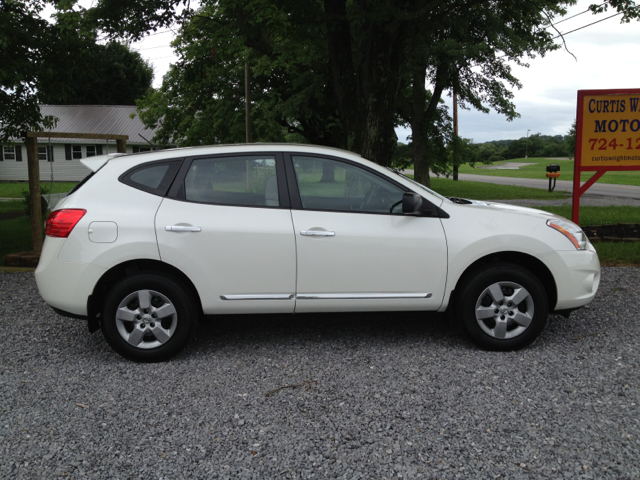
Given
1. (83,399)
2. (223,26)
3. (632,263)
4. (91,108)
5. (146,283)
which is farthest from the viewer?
(91,108)

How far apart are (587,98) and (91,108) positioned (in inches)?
1680

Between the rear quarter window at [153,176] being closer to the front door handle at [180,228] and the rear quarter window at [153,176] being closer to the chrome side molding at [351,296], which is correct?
the front door handle at [180,228]

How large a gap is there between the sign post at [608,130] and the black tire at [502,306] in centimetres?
450

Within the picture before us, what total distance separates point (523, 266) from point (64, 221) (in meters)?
3.84

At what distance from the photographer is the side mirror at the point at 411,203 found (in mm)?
4449

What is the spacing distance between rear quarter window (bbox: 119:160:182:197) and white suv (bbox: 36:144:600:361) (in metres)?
0.01

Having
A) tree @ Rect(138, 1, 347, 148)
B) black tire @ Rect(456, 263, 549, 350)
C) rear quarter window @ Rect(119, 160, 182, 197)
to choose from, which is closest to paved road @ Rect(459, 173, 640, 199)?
tree @ Rect(138, 1, 347, 148)

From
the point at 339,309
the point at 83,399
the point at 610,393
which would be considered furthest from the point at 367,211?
the point at 83,399

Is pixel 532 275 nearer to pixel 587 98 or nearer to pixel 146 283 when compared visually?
pixel 146 283

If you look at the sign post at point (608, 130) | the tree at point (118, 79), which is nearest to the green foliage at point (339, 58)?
the sign post at point (608, 130)

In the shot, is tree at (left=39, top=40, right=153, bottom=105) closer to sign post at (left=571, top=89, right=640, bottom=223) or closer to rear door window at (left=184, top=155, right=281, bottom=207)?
sign post at (left=571, top=89, right=640, bottom=223)

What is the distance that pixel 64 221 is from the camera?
446 centimetres

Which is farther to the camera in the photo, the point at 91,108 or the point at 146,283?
the point at 91,108

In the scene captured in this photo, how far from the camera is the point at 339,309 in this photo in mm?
4695
